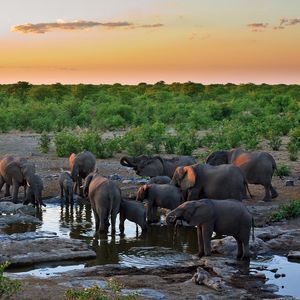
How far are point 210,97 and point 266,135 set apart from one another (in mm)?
46732

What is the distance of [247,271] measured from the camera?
10328 mm

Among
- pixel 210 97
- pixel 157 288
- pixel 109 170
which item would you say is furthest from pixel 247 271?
pixel 210 97

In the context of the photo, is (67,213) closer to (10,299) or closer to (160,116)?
(10,299)

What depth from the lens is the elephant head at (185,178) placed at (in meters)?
14.0

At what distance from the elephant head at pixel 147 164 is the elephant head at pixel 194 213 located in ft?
19.7

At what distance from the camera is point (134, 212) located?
13195 millimetres

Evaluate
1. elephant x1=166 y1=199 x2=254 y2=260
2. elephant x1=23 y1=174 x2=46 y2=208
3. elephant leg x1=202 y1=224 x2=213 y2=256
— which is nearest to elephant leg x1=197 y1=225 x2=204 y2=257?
elephant x1=166 y1=199 x2=254 y2=260

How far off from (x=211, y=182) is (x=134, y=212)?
1.98 m

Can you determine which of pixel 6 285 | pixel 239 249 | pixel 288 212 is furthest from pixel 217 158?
pixel 6 285

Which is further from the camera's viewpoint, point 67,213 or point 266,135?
point 266,135

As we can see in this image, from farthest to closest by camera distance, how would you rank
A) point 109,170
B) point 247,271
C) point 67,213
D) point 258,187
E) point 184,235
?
point 109,170
point 258,187
point 67,213
point 184,235
point 247,271

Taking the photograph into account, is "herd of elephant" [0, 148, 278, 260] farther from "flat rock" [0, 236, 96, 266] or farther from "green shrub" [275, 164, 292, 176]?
"green shrub" [275, 164, 292, 176]

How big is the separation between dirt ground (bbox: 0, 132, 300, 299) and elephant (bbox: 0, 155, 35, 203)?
1.20m

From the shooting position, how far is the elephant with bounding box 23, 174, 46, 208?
16.0 m
